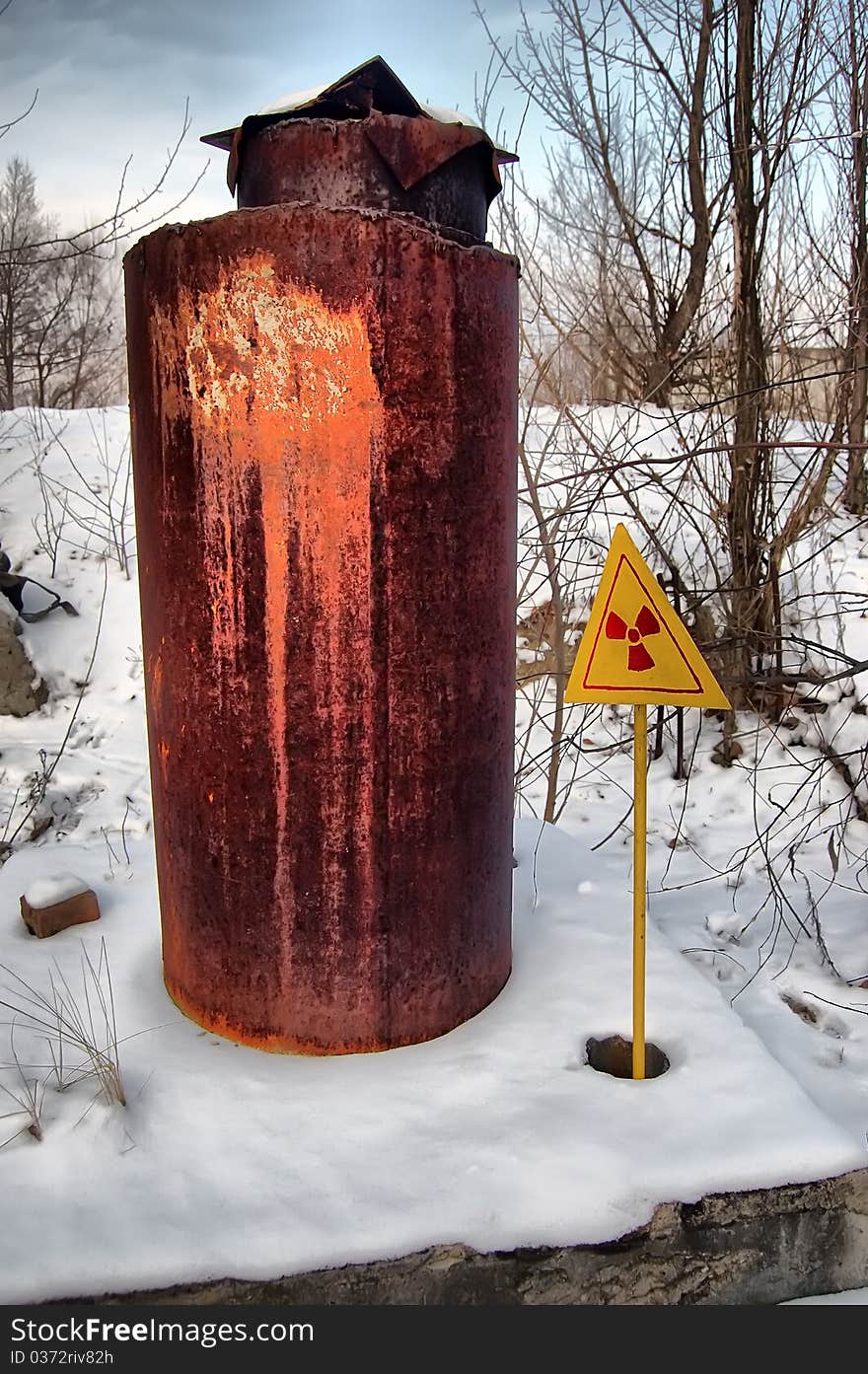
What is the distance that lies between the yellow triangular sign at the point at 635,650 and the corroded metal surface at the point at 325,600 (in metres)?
0.26

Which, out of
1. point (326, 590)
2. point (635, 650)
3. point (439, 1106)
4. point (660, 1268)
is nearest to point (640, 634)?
point (635, 650)

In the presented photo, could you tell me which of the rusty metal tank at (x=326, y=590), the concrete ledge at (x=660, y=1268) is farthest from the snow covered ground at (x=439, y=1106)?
the rusty metal tank at (x=326, y=590)

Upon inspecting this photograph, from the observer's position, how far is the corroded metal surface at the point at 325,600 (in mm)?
1903

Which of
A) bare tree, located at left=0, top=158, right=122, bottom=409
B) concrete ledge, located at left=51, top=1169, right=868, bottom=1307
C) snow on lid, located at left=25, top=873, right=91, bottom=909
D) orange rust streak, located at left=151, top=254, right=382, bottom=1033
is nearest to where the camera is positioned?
concrete ledge, located at left=51, top=1169, right=868, bottom=1307

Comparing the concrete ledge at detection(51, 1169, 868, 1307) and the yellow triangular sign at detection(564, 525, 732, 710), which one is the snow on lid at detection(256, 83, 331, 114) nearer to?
the yellow triangular sign at detection(564, 525, 732, 710)

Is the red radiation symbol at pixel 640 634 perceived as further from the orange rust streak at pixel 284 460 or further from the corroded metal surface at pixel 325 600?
the orange rust streak at pixel 284 460

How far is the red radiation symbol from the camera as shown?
6.51ft

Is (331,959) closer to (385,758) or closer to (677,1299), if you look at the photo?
(385,758)

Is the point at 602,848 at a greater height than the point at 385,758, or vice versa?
the point at 385,758

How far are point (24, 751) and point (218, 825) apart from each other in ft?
14.6

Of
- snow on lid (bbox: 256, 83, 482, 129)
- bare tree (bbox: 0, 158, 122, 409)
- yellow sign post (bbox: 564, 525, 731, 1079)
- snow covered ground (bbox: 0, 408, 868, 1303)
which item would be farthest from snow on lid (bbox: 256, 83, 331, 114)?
bare tree (bbox: 0, 158, 122, 409)

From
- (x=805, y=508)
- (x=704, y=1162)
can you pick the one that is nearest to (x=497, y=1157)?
(x=704, y=1162)

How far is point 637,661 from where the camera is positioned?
1.99 meters

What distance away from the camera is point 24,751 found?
6.04 meters
